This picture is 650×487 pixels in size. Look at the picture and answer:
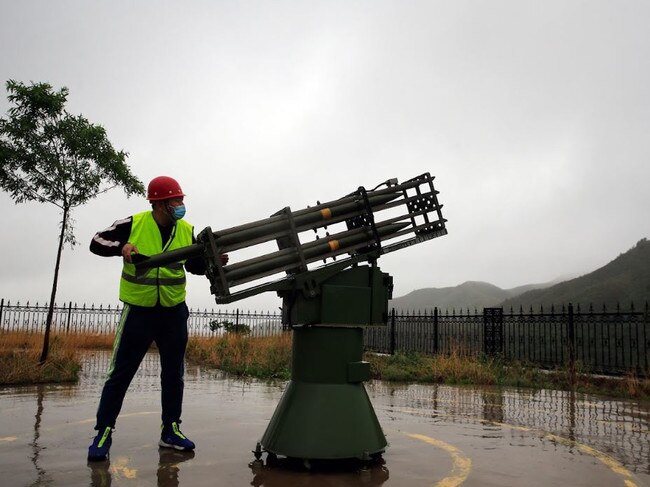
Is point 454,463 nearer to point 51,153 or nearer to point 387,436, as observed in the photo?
point 387,436

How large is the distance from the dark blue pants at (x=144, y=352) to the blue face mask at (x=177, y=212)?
2.60 ft

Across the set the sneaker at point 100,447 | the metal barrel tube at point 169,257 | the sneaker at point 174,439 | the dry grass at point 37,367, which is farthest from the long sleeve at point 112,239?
the dry grass at point 37,367

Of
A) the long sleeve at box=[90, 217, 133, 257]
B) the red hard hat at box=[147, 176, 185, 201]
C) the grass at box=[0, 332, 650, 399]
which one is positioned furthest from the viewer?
the grass at box=[0, 332, 650, 399]

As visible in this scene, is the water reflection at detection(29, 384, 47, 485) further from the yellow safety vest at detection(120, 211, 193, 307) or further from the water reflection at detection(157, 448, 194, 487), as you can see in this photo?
the yellow safety vest at detection(120, 211, 193, 307)

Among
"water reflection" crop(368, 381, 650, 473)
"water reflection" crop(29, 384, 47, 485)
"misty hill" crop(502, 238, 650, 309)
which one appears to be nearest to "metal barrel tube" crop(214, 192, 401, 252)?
"water reflection" crop(29, 384, 47, 485)

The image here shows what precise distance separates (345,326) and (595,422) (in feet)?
14.0

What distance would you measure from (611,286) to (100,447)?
33.5m

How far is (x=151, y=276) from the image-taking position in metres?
4.66

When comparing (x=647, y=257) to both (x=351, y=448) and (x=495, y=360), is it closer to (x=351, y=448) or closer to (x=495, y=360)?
(x=495, y=360)

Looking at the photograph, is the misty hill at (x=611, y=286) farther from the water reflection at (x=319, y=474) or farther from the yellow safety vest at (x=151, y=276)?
the yellow safety vest at (x=151, y=276)

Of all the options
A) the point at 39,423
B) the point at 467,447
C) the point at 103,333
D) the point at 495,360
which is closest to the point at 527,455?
the point at 467,447

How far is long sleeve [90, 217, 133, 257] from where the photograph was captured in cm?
450

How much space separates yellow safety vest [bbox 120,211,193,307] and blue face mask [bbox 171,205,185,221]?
114mm

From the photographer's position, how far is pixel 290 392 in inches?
182
